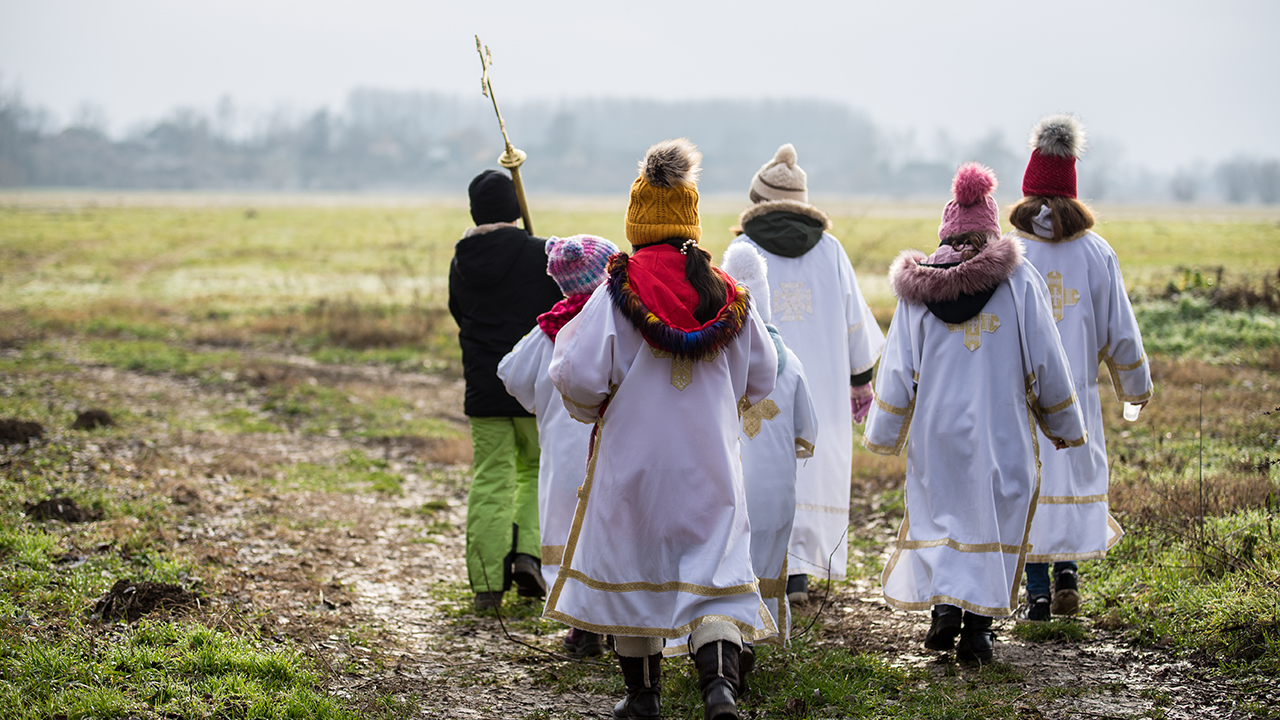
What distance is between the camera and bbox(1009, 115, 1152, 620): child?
5.11 meters

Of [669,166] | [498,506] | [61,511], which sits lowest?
[61,511]

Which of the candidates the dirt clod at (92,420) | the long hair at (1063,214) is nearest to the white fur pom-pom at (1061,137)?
the long hair at (1063,214)

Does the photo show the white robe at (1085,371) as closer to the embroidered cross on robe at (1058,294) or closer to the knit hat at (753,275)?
the embroidered cross on robe at (1058,294)

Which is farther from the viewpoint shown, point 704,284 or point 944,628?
point 944,628

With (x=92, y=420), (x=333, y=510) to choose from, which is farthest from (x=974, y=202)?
(x=92, y=420)

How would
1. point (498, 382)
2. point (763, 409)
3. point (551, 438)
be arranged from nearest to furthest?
1. point (763, 409)
2. point (551, 438)
3. point (498, 382)

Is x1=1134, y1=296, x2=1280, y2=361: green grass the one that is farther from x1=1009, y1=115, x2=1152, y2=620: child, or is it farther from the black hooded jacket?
the black hooded jacket

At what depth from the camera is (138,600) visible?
4.97 meters

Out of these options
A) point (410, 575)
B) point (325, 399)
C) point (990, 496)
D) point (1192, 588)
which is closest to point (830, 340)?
point (990, 496)

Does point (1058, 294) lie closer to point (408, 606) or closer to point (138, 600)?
point (408, 606)

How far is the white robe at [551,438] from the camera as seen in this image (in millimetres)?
4750

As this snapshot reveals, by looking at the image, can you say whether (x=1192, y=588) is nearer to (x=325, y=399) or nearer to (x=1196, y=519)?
(x=1196, y=519)

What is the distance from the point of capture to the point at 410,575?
658 cm

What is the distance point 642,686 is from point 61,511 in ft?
14.6
